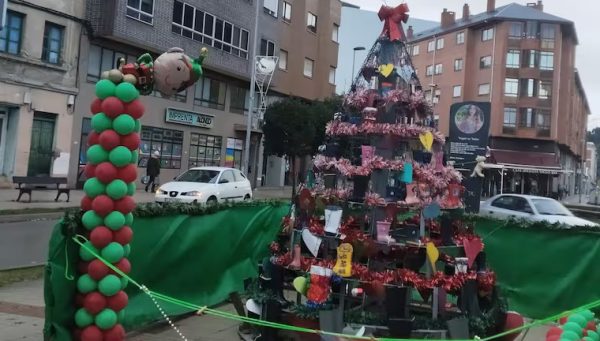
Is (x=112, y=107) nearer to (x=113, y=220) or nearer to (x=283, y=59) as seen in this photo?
(x=113, y=220)

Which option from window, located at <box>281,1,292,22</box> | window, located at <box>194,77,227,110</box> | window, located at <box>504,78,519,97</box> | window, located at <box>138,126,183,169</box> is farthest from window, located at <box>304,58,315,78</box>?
window, located at <box>504,78,519,97</box>

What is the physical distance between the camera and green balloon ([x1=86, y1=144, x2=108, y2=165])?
4.97 metres

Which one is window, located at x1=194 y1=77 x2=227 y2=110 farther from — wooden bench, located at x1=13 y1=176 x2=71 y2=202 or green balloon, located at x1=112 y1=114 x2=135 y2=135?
green balloon, located at x1=112 y1=114 x2=135 y2=135

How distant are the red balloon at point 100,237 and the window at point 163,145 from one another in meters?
23.2

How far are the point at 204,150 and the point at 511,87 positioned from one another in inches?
1490

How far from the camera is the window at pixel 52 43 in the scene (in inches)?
918

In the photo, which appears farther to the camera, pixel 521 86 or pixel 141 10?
pixel 521 86

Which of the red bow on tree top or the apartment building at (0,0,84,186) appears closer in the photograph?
the red bow on tree top

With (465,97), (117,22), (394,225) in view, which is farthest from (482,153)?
(465,97)

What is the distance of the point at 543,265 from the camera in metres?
7.99

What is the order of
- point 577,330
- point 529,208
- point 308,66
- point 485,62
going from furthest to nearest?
point 485,62
point 308,66
point 529,208
point 577,330

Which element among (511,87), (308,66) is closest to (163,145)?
(308,66)

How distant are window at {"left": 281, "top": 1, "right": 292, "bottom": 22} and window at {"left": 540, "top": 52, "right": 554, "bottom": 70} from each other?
103 feet

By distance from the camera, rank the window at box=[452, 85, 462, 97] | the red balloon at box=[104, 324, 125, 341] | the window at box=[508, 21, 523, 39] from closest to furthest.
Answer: the red balloon at box=[104, 324, 125, 341] < the window at box=[508, 21, 523, 39] < the window at box=[452, 85, 462, 97]
